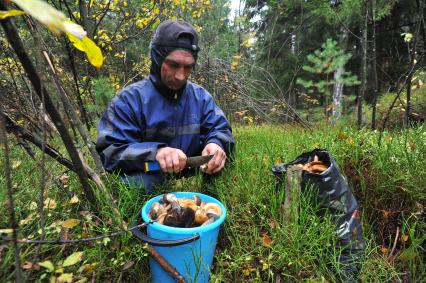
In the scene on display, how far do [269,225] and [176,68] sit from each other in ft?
4.75

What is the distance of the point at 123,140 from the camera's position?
2.18m

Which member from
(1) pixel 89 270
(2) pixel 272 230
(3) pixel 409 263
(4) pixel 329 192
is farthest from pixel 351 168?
(1) pixel 89 270

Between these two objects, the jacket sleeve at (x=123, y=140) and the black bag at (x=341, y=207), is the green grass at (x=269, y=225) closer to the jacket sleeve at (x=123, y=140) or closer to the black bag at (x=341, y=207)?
the black bag at (x=341, y=207)

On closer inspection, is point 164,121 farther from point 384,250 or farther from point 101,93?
point 101,93

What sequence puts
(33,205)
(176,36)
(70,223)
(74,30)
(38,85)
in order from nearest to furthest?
(74,30) → (38,85) → (70,223) → (33,205) → (176,36)

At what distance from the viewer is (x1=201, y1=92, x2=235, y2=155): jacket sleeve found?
2.51m

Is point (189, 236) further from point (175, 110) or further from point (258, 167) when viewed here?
point (175, 110)

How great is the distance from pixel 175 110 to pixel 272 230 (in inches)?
51.6

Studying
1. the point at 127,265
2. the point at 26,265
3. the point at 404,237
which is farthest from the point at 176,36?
the point at 404,237

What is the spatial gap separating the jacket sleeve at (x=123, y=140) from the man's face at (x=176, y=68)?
0.35 metres

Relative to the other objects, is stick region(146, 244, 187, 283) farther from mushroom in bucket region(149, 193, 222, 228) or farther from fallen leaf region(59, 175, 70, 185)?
fallen leaf region(59, 175, 70, 185)

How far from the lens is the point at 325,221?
5.81ft

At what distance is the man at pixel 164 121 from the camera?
208 centimetres

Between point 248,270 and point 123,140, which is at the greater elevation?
point 123,140
